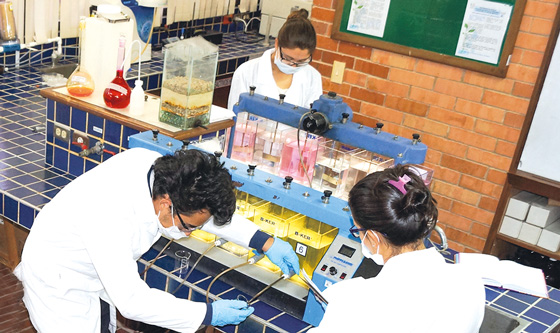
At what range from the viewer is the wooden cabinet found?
12.1 ft

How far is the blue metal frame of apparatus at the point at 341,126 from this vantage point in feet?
9.25

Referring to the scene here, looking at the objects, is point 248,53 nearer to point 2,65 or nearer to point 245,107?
point 2,65

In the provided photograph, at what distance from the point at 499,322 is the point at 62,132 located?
→ 232 cm

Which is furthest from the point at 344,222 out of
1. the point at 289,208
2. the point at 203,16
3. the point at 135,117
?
the point at 203,16

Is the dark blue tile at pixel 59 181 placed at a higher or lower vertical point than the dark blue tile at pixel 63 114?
lower

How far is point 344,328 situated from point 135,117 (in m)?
1.79

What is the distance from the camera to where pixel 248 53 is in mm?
5801

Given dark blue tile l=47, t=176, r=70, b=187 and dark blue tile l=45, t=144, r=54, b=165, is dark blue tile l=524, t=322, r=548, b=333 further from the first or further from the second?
dark blue tile l=45, t=144, r=54, b=165

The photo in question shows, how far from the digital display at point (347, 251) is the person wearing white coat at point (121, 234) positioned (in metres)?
0.41

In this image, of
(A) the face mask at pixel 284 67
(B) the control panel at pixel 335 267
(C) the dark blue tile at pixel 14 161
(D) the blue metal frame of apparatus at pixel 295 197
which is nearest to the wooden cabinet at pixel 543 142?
(A) the face mask at pixel 284 67

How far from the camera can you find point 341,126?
2.96 m

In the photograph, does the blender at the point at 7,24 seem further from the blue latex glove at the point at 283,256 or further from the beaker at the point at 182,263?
the blue latex glove at the point at 283,256

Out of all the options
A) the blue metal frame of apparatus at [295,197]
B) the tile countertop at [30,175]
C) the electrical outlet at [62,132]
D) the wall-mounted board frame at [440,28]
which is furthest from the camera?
the wall-mounted board frame at [440,28]

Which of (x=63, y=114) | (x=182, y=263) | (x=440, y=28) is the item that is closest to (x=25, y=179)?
(x=63, y=114)
